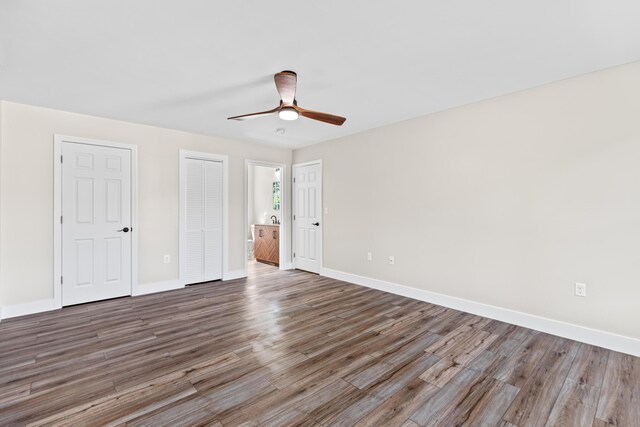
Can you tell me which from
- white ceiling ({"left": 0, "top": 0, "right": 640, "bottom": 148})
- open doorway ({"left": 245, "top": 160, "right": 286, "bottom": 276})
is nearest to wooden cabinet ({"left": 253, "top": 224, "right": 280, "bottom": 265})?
open doorway ({"left": 245, "top": 160, "right": 286, "bottom": 276})

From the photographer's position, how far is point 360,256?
4773mm

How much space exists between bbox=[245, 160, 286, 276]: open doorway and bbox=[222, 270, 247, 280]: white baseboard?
26 cm

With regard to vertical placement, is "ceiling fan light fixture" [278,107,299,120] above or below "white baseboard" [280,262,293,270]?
above

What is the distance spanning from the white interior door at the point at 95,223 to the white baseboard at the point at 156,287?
12 cm

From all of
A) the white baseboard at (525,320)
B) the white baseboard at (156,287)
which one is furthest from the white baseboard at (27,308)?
the white baseboard at (525,320)

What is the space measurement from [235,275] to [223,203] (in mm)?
1274

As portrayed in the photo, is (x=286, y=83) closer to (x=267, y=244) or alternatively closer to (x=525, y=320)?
(x=525, y=320)

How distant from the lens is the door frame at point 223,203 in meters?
4.61

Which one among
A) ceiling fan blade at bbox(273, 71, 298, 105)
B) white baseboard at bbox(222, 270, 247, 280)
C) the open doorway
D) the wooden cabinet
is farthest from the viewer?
the wooden cabinet

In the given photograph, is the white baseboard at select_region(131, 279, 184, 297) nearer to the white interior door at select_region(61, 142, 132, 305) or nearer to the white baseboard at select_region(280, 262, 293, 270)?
the white interior door at select_region(61, 142, 132, 305)

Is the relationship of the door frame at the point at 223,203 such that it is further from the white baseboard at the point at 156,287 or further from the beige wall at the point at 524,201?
the beige wall at the point at 524,201

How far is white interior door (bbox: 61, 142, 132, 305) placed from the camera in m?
3.73

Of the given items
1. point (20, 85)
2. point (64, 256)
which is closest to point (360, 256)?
point (64, 256)

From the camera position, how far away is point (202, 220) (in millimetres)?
4852
